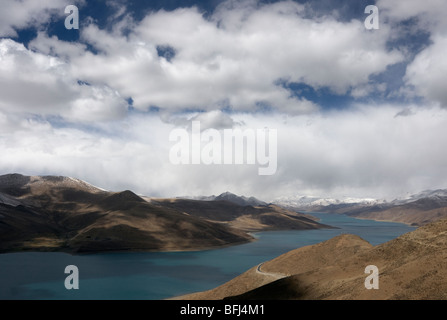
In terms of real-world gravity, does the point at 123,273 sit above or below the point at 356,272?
below

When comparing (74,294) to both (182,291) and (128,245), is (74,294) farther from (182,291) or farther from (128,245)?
(128,245)

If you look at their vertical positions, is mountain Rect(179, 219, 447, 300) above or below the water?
above

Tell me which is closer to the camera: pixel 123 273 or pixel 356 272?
pixel 356 272

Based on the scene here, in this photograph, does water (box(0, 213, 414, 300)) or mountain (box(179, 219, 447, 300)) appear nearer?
mountain (box(179, 219, 447, 300))
